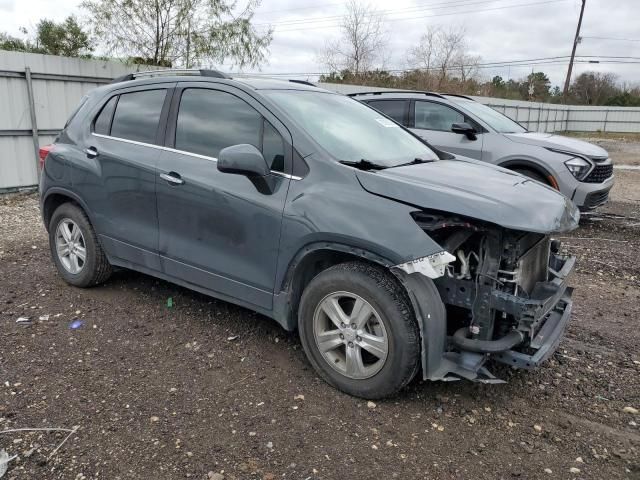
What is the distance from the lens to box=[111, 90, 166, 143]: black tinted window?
160 inches

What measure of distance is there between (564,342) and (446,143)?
4515 millimetres

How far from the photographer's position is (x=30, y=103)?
9039mm

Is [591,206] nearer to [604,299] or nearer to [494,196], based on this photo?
[604,299]

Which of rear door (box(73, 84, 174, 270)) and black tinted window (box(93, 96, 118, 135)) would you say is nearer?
rear door (box(73, 84, 174, 270))

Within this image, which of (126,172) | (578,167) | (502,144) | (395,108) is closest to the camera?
(126,172)

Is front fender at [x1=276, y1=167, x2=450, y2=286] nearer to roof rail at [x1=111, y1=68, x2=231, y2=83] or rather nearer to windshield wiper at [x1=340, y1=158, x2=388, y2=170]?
windshield wiper at [x1=340, y1=158, x2=388, y2=170]

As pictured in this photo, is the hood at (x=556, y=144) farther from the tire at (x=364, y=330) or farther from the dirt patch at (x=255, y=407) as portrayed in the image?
the tire at (x=364, y=330)

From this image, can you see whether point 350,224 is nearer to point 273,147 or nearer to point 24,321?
point 273,147

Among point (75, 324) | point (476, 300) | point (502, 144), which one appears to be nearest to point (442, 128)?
point (502, 144)

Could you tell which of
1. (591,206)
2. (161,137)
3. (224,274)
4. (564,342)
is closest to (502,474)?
(564,342)

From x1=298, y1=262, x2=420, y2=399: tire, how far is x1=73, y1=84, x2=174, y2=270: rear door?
152 cm

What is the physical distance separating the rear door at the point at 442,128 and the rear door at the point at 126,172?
470 cm

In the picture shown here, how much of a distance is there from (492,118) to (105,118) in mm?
5941

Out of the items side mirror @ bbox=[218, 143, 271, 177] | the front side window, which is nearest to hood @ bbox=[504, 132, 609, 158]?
the front side window
